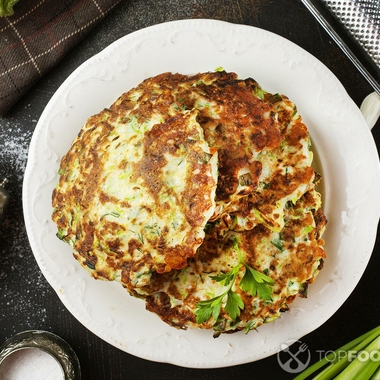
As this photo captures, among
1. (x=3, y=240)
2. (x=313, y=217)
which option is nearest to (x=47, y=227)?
(x=3, y=240)

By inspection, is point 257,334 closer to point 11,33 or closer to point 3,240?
point 3,240

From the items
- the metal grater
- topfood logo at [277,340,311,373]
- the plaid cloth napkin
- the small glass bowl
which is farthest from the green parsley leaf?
the plaid cloth napkin

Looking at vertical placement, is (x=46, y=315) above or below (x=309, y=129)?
below

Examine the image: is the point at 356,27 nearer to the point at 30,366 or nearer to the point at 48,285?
the point at 48,285

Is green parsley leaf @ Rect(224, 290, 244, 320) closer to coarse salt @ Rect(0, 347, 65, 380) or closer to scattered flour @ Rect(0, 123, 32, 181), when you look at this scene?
coarse salt @ Rect(0, 347, 65, 380)

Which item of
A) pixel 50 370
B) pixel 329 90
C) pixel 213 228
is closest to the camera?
pixel 213 228

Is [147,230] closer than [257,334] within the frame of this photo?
Yes

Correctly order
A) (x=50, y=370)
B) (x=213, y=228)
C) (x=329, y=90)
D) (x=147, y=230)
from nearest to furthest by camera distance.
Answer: (x=147, y=230) < (x=213, y=228) < (x=329, y=90) < (x=50, y=370)

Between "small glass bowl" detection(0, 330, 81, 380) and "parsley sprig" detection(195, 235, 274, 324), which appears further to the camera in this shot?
"small glass bowl" detection(0, 330, 81, 380)
